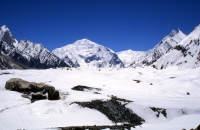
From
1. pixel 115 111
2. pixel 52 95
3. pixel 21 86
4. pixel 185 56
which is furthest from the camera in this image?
pixel 185 56

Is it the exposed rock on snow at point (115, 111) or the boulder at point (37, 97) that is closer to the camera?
the exposed rock on snow at point (115, 111)

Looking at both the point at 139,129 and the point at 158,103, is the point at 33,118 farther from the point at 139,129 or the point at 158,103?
the point at 158,103

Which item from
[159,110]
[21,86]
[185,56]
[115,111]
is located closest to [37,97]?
[21,86]

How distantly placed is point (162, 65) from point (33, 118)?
126637 mm

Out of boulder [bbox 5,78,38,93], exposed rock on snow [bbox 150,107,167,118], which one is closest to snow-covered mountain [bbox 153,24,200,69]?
exposed rock on snow [bbox 150,107,167,118]

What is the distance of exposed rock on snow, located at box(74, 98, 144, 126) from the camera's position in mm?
21453

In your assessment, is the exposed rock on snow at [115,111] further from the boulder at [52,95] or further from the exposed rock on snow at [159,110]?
the boulder at [52,95]

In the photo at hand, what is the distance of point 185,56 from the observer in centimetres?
12019

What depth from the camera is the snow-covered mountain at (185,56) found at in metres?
111

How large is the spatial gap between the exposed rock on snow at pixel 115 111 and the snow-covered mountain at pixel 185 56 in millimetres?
96589

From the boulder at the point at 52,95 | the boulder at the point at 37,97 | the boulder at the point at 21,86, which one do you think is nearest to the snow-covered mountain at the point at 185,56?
the boulder at the point at 21,86

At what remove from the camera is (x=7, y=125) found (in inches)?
627

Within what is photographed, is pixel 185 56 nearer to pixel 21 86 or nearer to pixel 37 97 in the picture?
pixel 21 86

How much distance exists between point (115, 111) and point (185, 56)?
112 meters
